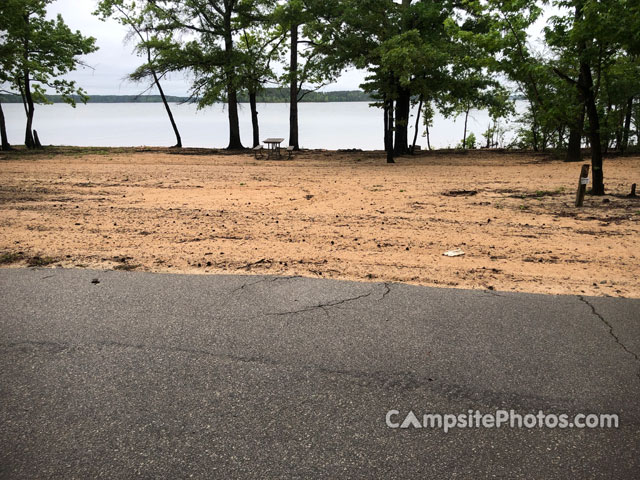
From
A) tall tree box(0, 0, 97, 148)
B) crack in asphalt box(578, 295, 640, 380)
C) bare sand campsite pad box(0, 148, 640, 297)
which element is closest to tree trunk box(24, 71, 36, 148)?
tall tree box(0, 0, 97, 148)

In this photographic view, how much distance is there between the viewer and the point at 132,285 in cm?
490

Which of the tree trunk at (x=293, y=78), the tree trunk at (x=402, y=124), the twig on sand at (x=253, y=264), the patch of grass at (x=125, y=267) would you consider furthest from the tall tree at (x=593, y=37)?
the tree trunk at (x=293, y=78)

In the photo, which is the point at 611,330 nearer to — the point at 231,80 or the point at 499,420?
the point at 499,420

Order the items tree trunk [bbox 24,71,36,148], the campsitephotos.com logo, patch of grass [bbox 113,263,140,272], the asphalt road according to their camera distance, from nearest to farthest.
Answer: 1. the asphalt road
2. the campsitephotos.com logo
3. patch of grass [bbox 113,263,140,272]
4. tree trunk [bbox 24,71,36,148]

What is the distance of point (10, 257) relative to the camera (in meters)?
5.91

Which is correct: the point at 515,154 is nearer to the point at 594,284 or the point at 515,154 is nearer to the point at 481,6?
the point at 481,6

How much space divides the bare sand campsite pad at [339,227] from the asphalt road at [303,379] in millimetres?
799

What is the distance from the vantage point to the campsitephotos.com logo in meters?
2.76

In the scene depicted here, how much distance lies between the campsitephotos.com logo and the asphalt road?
0.04 metres

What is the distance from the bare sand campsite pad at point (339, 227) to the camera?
550 cm

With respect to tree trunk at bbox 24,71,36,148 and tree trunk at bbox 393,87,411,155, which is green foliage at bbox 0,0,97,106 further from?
tree trunk at bbox 393,87,411,155

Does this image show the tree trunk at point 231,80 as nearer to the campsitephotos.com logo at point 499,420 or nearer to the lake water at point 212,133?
the lake water at point 212,133

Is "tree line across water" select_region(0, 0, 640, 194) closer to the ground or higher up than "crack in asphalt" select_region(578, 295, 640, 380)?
higher up

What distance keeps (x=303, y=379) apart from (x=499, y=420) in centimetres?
129
